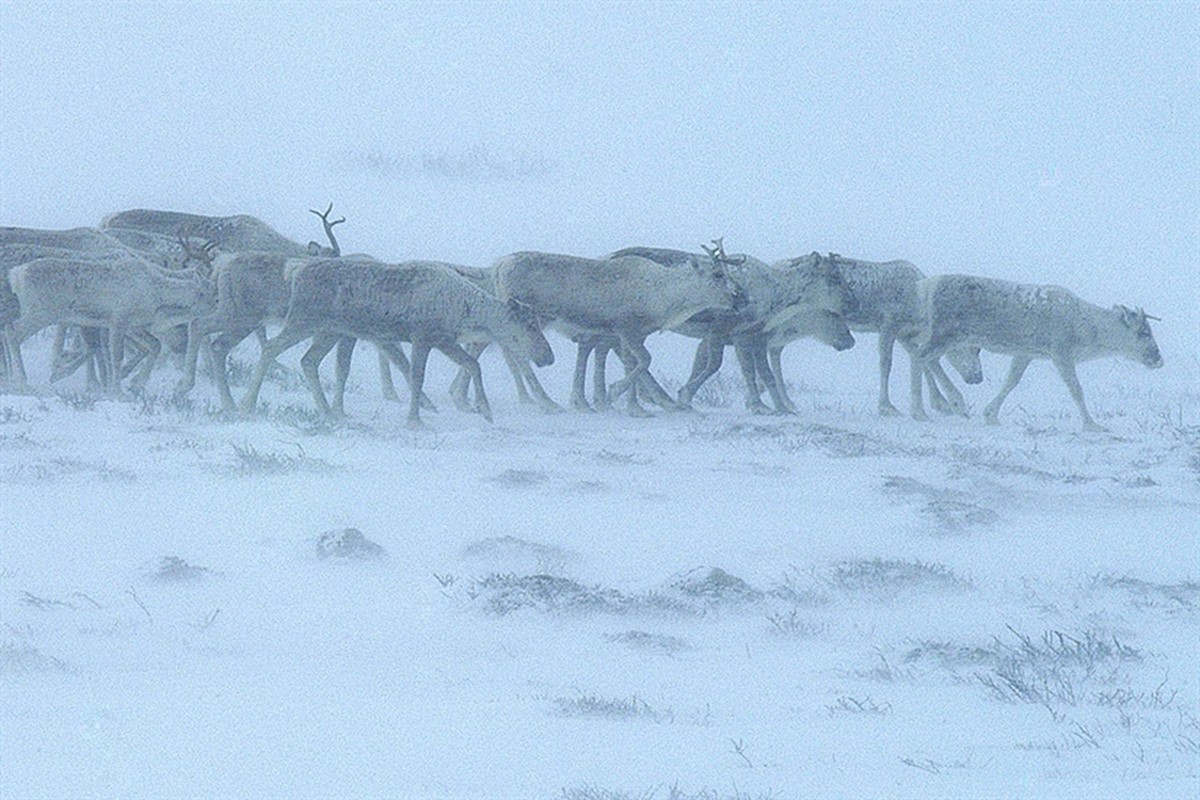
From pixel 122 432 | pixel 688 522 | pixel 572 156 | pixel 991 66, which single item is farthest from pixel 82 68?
pixel 688 522

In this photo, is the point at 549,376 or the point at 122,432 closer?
the point at 122,432

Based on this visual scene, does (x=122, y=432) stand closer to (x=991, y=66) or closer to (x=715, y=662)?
(x=715, y=662)

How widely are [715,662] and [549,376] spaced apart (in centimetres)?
1262

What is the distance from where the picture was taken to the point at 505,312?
592 inches

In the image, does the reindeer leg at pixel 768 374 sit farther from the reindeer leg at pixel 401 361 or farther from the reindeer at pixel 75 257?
the reindeer at pixel 75 257

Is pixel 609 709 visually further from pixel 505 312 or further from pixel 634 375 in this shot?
pixel 634 375

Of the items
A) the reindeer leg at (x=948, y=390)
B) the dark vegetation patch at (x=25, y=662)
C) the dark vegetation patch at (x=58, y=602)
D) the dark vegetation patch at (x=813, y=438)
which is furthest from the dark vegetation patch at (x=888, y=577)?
the reindeer leg at (x=948, y=390)

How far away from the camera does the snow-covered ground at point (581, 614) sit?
6.64 meters

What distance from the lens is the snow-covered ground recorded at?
6645 millimetres

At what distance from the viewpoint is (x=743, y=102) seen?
3941 cm

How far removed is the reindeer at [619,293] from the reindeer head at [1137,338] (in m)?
4.01

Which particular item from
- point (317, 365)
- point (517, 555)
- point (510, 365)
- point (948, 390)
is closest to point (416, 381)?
point (317, 365)

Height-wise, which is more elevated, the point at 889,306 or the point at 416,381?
the point at 889,306

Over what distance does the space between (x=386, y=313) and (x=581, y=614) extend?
20.5 feet
